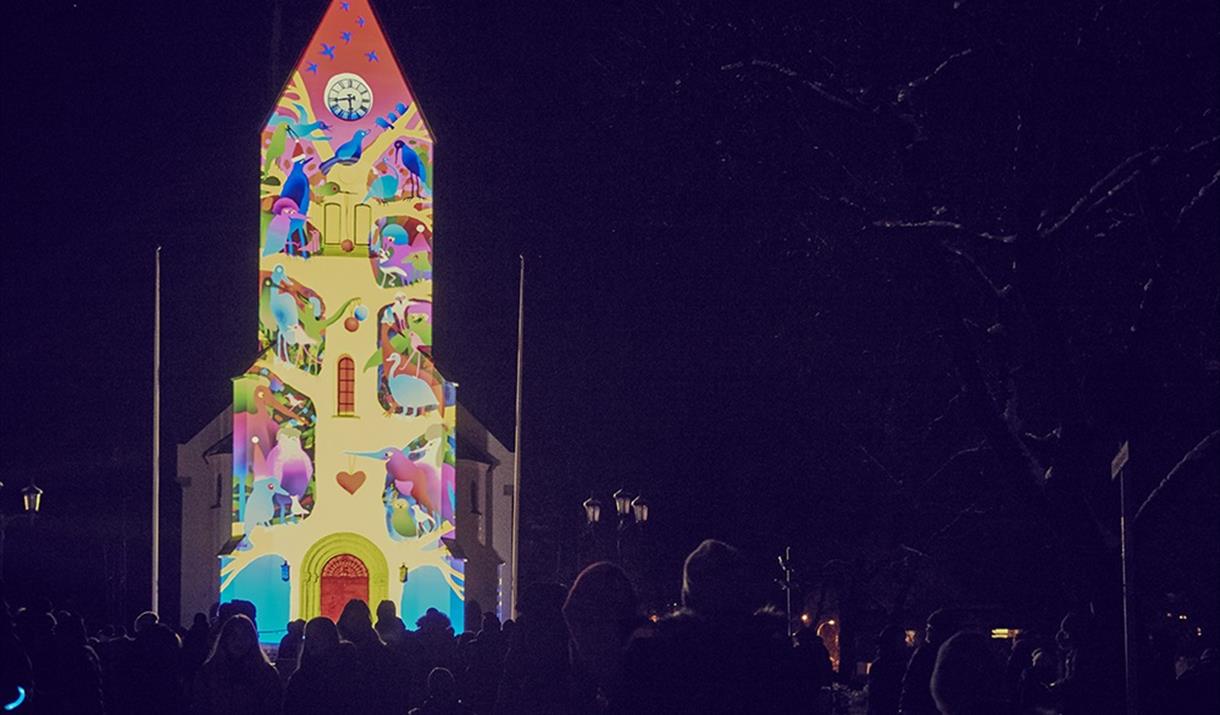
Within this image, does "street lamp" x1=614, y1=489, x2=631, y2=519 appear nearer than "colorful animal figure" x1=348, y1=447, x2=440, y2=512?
Yes

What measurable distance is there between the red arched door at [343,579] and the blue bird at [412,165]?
9.00 m

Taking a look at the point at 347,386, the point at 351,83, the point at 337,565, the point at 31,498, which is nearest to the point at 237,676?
the point at 31,498

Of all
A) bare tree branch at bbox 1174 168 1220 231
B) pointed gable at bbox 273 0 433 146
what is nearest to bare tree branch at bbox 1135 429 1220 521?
bare tree branch at bbox 1174 168 1220 231

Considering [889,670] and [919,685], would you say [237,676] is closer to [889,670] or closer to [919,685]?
[919,685]

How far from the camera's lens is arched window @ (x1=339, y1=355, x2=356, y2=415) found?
48.1m

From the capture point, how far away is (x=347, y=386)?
158ft

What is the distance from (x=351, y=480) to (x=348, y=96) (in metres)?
9.29

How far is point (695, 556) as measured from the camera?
7.85 meters

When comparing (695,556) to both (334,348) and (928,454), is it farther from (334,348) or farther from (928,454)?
(334,348)

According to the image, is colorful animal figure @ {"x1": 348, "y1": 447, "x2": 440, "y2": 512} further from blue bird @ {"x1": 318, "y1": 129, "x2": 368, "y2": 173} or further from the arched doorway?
blue bird @ {"x1": 318, "y1": 129, "x2": 368, "y2": 173}

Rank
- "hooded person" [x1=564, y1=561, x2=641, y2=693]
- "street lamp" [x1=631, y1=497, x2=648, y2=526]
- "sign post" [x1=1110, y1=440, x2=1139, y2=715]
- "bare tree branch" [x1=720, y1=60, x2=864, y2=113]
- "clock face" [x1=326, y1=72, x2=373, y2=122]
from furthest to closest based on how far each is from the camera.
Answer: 1. "clock face" [x1=326, y1=72, x2=373, y2=122]
2. "street lamp" [x1=631, y1=497, x2=648, y2=526]
3. "bare tree branch" [x1=720, y1=60, x2=864, y2=113]
4. "sign post" [x1=1110, y1=440, x2=1139, y2=715]
5. "hooded person" [x1=564, y1=561, x2=641, y2=693]

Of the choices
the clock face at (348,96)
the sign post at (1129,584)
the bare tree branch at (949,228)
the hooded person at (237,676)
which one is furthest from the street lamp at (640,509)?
the hooded person at (237,676)

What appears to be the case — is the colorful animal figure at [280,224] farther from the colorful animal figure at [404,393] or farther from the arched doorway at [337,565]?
the arched doorway at [337,565]

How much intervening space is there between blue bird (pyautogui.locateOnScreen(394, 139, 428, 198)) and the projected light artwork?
0.08 ft
